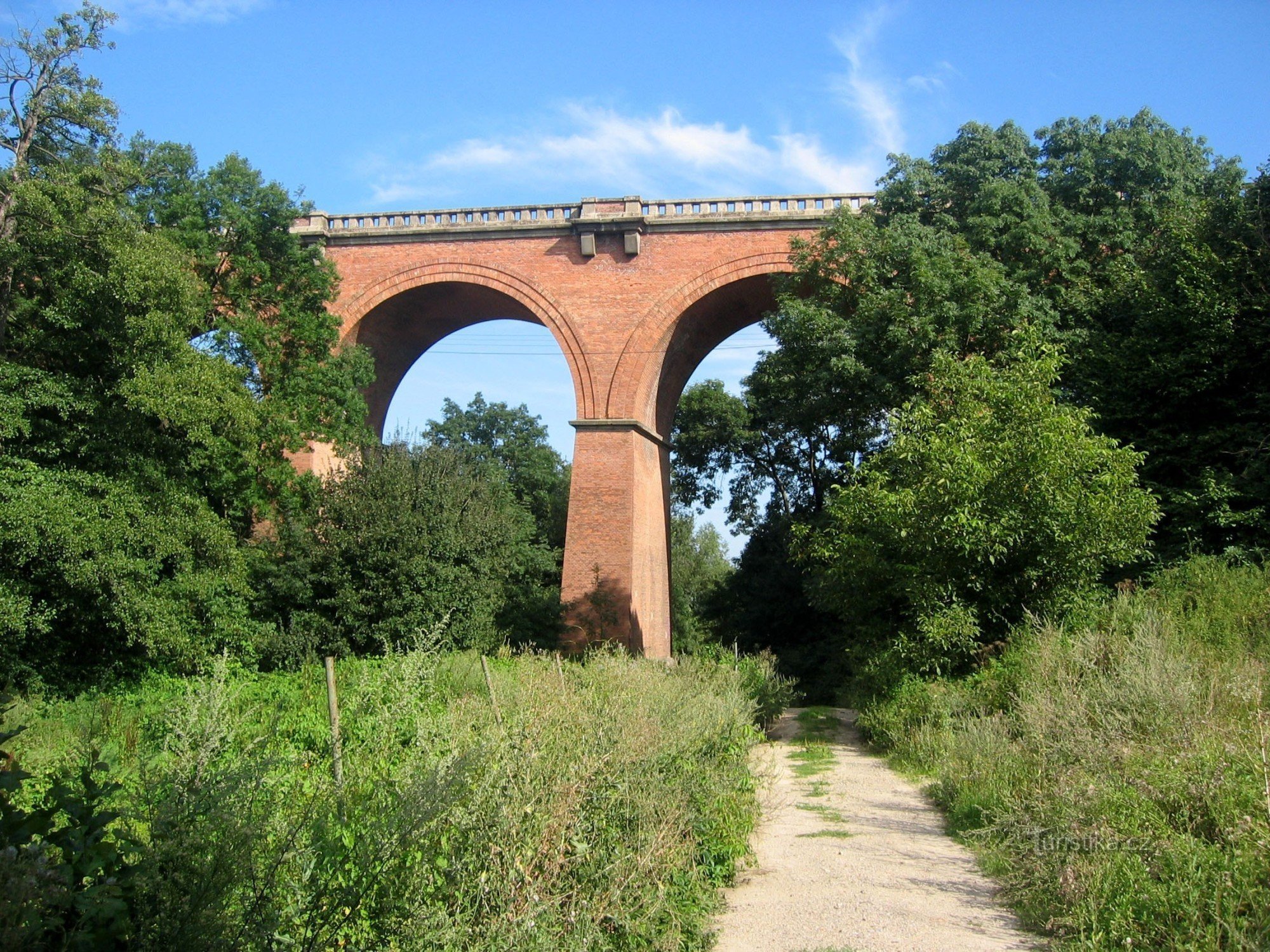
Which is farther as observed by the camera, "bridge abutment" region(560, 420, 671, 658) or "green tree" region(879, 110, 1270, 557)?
"bridge abutment" region(560, 420, 671, 658)

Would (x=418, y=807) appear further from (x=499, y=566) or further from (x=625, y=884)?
(x=499, y=566)

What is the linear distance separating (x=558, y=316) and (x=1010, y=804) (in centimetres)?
1477

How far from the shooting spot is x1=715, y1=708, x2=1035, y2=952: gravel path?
15.6ft

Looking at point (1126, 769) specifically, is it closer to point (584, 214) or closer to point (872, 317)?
point (872, 317)

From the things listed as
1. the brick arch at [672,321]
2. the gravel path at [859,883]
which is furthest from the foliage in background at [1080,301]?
the gravel path at [859,883]

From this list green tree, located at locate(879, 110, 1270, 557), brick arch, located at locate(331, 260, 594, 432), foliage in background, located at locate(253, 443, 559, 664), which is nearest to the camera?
green tree, located at locate(879, 110, 1270, 557)

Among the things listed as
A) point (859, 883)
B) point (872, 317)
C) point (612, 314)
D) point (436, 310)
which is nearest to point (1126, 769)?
point (859, 883)

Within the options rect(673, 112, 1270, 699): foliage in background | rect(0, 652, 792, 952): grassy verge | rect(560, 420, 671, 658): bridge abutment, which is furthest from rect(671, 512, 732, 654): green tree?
rect(0, 652, 792, 952): grassy verge

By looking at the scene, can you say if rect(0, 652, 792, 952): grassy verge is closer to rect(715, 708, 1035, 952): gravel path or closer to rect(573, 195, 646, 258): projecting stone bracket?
rect(715, 708, 1035, 952): gravel path

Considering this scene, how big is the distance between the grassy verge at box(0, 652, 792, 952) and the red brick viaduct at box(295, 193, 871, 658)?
12.4 meters

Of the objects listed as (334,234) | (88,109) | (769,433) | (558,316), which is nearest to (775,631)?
(769,433)

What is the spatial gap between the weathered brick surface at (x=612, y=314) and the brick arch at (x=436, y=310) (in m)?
0.03

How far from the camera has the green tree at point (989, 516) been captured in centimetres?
1080

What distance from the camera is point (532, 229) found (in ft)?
64.3
